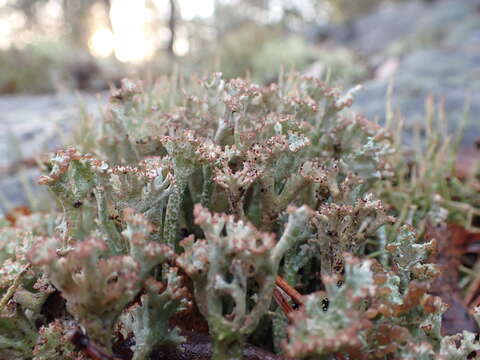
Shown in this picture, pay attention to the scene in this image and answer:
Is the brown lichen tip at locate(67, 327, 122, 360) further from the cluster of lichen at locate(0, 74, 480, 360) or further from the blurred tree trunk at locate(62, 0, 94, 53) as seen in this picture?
the blurred tree trunk at locate(62, 0, 94, 53)

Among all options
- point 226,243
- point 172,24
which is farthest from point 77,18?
point 226,243

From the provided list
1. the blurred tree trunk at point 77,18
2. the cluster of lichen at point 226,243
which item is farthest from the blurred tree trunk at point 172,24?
the cluster of lichen at point 226,243

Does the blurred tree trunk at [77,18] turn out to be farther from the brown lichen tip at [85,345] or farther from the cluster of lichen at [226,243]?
the brown lichen tip at [85,345]

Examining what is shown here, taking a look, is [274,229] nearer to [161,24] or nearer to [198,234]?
[198,234]

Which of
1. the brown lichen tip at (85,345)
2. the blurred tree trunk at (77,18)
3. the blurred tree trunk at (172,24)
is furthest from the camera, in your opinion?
the blurred tree trunk at (77,18)

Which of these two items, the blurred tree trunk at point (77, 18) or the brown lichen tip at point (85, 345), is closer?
the brown lichen tip at point (85, 345)

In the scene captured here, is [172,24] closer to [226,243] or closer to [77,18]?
[77,18]

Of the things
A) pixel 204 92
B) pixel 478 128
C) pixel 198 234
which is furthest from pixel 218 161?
pixel 478 128

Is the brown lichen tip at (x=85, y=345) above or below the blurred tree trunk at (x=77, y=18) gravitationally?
below

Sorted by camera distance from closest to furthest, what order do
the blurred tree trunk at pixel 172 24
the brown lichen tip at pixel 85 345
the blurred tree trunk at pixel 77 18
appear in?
the brown lichen tip at pixel 85 345, the blurred tree trunk at pixel 172 24, the blurred tree trunk at pixel 77 18
